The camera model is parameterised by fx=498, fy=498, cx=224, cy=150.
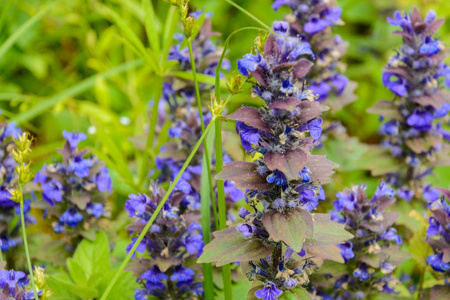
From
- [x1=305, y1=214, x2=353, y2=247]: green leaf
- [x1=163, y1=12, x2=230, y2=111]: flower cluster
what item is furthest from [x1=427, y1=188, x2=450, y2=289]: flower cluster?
[x1=163, y1=12, x2=230, y2=111]: flower cluster

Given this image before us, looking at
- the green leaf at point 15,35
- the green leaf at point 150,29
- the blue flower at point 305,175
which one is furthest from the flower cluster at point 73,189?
the blue flower at point 305,175

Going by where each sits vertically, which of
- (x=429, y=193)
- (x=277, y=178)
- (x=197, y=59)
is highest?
(x=197, y=59)

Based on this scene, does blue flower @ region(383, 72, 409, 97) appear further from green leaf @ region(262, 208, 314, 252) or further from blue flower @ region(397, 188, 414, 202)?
green leaf @ region(262, 208, 314, 252)

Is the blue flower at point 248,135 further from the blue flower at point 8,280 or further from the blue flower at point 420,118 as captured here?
the blue flower at point 420,118

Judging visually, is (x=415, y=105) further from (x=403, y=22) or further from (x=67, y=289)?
(x=67, y=289)

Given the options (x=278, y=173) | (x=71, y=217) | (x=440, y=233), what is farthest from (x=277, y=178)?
(x=71, y=217)

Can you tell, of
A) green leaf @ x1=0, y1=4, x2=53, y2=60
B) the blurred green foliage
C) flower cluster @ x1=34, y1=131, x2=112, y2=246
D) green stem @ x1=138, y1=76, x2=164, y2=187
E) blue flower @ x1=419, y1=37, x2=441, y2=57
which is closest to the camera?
flower cluster @ x1=34, y1=131, x2=112, y2=246

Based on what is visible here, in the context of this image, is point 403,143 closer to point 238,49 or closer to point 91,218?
point 91,218
